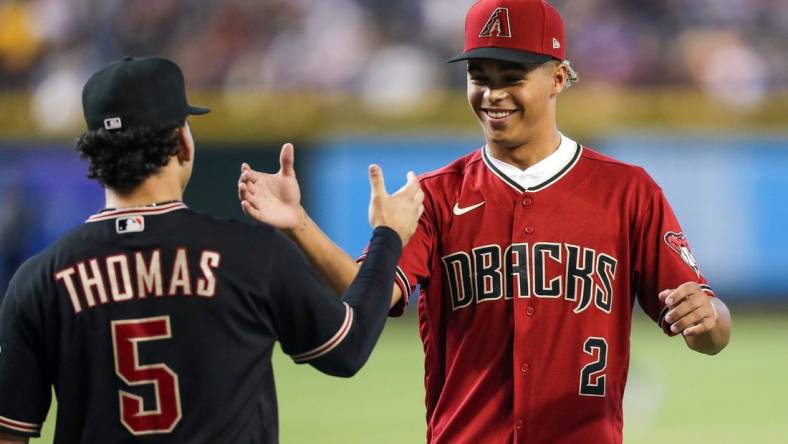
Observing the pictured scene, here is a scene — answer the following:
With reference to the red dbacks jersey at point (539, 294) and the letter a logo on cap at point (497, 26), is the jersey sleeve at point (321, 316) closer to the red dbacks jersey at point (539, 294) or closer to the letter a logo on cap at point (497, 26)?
the red dbacks jersey at point (539, 294)

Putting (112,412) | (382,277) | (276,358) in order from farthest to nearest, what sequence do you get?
(276,358), (382,277), (112,412)

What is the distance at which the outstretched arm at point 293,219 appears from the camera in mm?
4012

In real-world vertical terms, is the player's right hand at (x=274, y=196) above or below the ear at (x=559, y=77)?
below

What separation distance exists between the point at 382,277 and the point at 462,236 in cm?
70

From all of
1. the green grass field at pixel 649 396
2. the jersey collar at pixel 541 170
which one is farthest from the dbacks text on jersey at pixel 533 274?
the green grass field at pixel 649 396

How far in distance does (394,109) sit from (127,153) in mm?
10643

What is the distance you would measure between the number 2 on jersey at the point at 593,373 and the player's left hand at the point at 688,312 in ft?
Answer: 0.91

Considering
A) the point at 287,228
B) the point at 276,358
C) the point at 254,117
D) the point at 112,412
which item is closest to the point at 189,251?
the point at 112,412

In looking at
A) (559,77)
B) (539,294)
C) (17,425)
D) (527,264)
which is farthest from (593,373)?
(17,425)

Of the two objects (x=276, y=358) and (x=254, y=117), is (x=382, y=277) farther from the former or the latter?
(x=254, y=117)

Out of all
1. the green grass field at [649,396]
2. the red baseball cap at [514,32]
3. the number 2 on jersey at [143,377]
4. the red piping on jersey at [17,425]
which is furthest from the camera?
the green grass field at [649,396]

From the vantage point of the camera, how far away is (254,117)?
13758 mm

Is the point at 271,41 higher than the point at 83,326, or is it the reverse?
the point at 271,41

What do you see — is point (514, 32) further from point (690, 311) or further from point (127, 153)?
point (127, 153)
